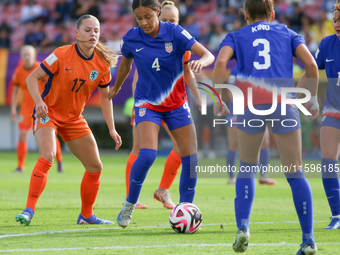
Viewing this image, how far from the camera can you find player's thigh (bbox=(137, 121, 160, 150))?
4832 millimetres

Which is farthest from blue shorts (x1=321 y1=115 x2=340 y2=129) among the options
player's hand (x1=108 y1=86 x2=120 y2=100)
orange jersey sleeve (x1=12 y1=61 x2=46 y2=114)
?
orange jersey sleeve (x1=12 y1=61 x2=46 y2=114)

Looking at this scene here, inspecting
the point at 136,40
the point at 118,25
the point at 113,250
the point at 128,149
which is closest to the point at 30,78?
the point at 136,40

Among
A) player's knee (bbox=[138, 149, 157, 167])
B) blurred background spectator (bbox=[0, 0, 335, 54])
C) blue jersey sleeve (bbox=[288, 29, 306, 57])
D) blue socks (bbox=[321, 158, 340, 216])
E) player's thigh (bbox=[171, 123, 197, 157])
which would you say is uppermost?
blurred background spectator (bbox=[0, 0, 335, 54])

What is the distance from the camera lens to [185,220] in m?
4.68

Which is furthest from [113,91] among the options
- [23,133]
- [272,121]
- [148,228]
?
[23,133]

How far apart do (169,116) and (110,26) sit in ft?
49.9

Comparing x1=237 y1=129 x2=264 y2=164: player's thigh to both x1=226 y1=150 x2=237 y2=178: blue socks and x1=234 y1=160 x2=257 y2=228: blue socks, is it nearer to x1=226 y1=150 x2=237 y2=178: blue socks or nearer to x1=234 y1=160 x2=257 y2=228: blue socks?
x1=234 y1=160 x2=257 y2=228: blue socks

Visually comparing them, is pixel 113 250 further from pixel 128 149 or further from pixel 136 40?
pixel 128 149

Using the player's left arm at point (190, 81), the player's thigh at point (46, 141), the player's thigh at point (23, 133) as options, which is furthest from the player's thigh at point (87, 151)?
the player's thigh at point (23, 133)

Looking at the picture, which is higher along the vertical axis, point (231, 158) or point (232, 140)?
point (232, 140)

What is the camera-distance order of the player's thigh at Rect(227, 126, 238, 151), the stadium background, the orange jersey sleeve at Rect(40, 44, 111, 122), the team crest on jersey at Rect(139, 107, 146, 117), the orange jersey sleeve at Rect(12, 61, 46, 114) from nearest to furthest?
the team crest on jersey at Rect(139, 107, 146, 117), the orange jersey sleeve at Rect(40, 44, 111, 122), the player's thigh at Rect(227, 126, 238, 151), the orange jersey sleeve at Rect(12, 61, 46, 114), the stadium background

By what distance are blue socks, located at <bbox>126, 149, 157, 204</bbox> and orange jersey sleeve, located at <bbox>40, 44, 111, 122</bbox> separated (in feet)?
3.04

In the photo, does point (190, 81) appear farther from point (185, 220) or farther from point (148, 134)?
point (185, 220)

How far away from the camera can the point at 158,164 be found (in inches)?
552
